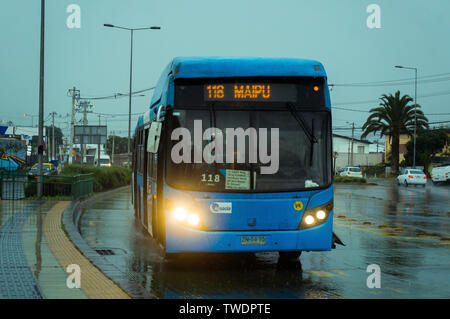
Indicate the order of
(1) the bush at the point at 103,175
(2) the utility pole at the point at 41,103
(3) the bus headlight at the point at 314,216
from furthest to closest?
(1) the bush at the point at 103,175
(2) the utility pole at the point at 41,103
(3) the bus headlight at the point at 314,216

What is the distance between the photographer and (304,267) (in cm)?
1026

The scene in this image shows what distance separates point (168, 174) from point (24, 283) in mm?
2705

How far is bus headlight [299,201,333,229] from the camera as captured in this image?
9.52 metres

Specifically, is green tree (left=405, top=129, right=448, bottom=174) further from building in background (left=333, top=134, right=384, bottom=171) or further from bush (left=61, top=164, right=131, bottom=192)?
bush (left=61, top=164, right=131, bottom=192)

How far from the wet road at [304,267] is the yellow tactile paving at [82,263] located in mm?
602

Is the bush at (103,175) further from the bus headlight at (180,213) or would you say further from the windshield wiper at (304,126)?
the windshield wiper at (304,126)

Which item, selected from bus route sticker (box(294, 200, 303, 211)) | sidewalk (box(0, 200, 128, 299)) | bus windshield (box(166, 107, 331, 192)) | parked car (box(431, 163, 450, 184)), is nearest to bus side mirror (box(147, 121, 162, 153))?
bus windshield (box(166, 107, 331, 192))

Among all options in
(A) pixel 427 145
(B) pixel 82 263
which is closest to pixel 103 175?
(B) pixel 82 263

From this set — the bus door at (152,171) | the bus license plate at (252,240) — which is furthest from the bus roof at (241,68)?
the bus license plate at (252,240)

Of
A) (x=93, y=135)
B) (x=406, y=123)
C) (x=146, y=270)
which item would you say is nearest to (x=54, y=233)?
(x=146, y=270)

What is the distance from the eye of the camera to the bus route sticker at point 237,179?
9398mm

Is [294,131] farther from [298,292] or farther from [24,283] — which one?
[24,283]

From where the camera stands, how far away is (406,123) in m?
67.5

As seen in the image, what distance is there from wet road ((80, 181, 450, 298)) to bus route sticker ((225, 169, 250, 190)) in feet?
4.36
